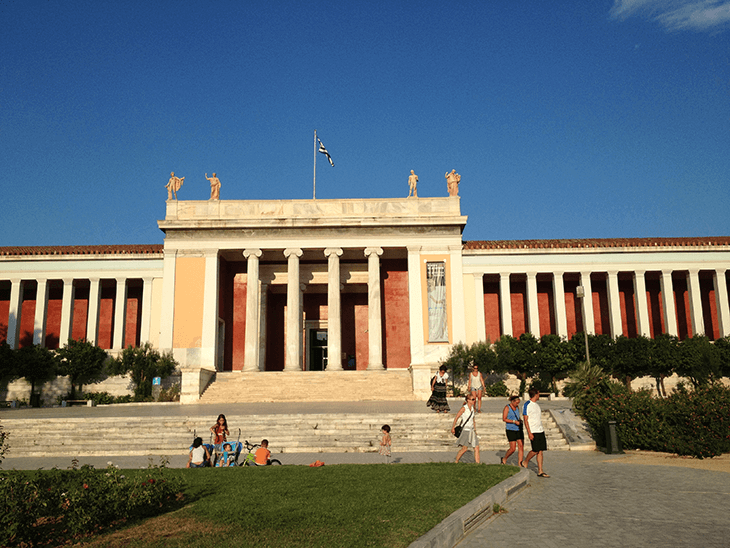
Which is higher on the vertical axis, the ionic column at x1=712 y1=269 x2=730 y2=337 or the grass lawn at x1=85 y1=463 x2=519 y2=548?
the ionic column at x1=712 y1=269 x2=730 y2=337

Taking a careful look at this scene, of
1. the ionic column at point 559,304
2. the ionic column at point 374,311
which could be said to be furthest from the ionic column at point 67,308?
the ionic column at point 559,304

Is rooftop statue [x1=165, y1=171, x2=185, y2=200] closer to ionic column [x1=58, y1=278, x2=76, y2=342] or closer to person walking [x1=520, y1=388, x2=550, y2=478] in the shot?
ionic column [x1=58, y1=278, x2=76, y2=342]

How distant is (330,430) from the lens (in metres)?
18.4

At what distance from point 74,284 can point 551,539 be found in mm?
38526

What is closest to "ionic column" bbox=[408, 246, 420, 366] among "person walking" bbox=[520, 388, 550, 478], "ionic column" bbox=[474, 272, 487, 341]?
"ionic column" bbox=[474, 272, 487, 341]

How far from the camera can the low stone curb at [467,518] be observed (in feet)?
21.1

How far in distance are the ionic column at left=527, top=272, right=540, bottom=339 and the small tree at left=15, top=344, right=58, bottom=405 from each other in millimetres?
27297

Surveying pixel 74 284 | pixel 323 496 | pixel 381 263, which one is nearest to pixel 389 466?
pixel 323 496

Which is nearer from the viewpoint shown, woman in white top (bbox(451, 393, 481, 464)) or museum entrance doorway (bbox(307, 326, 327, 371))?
woman in white top (bbox(451, 393, 481, 464))

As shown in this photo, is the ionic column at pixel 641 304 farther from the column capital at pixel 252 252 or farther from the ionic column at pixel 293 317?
the column capital at pixel 252 252

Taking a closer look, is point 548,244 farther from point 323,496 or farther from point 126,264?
point 323,496

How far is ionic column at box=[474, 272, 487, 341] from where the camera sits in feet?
124

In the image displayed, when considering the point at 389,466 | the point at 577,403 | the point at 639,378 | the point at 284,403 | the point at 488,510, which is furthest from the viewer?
the point at 639,378

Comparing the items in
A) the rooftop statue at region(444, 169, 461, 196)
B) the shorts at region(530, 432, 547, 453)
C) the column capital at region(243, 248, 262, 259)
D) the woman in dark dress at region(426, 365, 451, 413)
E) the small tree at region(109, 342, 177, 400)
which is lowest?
the shorts at region(530, 432, 547, 453)
